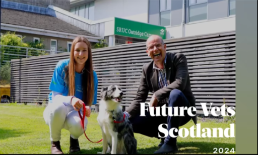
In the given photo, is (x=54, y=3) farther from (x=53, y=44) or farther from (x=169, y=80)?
(x=169, y=80)

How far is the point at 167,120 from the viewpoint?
3494 millimetres

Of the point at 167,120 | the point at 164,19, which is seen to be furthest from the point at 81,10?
the point at 167,120

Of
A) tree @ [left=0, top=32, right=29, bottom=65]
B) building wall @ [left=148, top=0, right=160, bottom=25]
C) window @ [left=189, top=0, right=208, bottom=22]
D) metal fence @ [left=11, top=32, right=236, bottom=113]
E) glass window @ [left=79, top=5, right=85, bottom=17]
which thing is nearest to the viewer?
metal fence @ [left=11, top=32, right=236, bottom=113]

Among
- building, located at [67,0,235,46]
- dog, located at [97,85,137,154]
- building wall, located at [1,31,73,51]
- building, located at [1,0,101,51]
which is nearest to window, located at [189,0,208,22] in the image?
building, located at [67,0,235,46]

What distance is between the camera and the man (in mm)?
3439

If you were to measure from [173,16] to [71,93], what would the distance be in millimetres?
14422

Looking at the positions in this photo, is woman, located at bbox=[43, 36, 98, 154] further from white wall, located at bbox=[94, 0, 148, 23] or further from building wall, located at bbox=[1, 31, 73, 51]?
building wall, located at bbox=[1, 31, 73, 51]

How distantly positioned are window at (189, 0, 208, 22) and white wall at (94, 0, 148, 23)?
7.74 feet

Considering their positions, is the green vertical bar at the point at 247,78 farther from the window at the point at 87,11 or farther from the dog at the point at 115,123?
the window at the point at 87,11

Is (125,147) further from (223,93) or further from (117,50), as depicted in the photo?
(117,50)

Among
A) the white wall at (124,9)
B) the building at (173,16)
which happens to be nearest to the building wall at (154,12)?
the building at (173,16)

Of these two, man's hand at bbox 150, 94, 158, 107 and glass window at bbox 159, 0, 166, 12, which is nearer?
man's hand at bbox 150, 94, 158, 107

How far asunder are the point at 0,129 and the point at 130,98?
13.0ft

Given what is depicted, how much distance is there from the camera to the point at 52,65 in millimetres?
12250
